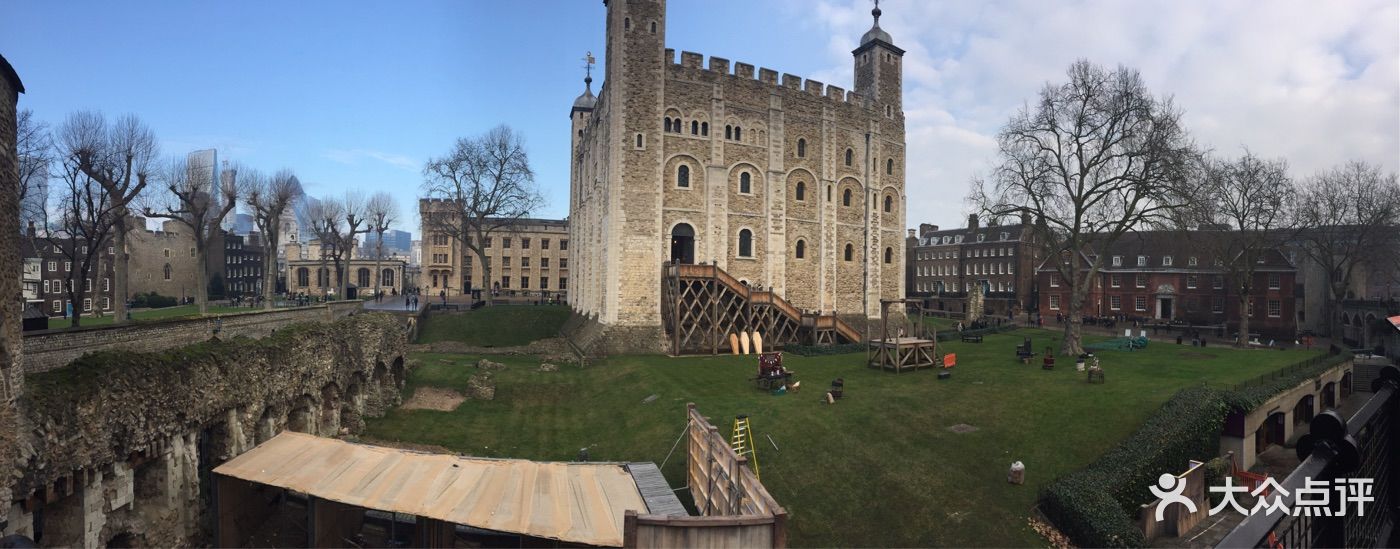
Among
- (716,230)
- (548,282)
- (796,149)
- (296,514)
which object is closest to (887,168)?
(796,149)

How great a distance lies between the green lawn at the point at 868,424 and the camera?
1397 centimetres

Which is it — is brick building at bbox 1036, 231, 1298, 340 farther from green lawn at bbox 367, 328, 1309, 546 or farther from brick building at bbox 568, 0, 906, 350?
green lawn at bbox 367, 328, 1309, 546

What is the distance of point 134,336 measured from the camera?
1231 cm

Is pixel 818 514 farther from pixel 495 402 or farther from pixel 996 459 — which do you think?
pixel 495 402

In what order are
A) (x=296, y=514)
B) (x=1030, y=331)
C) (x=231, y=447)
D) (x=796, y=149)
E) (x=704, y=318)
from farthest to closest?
(x=1030, y=331) < (x=796, y=149) < (x=704, y=318) < (x=296, y=514) < (x=231, y=447)

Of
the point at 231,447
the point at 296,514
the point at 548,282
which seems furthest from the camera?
the point at 548,282

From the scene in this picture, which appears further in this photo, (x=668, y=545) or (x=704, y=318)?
(x=704, y=318)

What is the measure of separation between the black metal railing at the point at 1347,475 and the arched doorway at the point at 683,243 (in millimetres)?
29504

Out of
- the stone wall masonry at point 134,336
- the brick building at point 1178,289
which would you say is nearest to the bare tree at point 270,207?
the stone wall masonry at point 134,336

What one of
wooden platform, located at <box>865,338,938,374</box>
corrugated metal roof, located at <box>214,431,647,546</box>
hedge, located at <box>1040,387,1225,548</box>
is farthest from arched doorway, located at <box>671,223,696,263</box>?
hedge, located at <box>1040,387,1225,548</box>

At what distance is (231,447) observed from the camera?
13.8 m

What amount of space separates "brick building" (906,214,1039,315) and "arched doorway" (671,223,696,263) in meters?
33.1

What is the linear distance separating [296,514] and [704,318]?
20.5 m

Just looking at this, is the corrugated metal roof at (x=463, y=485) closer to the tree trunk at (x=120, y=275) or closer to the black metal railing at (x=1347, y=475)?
the black metal railing at (x=1347, y=475)
